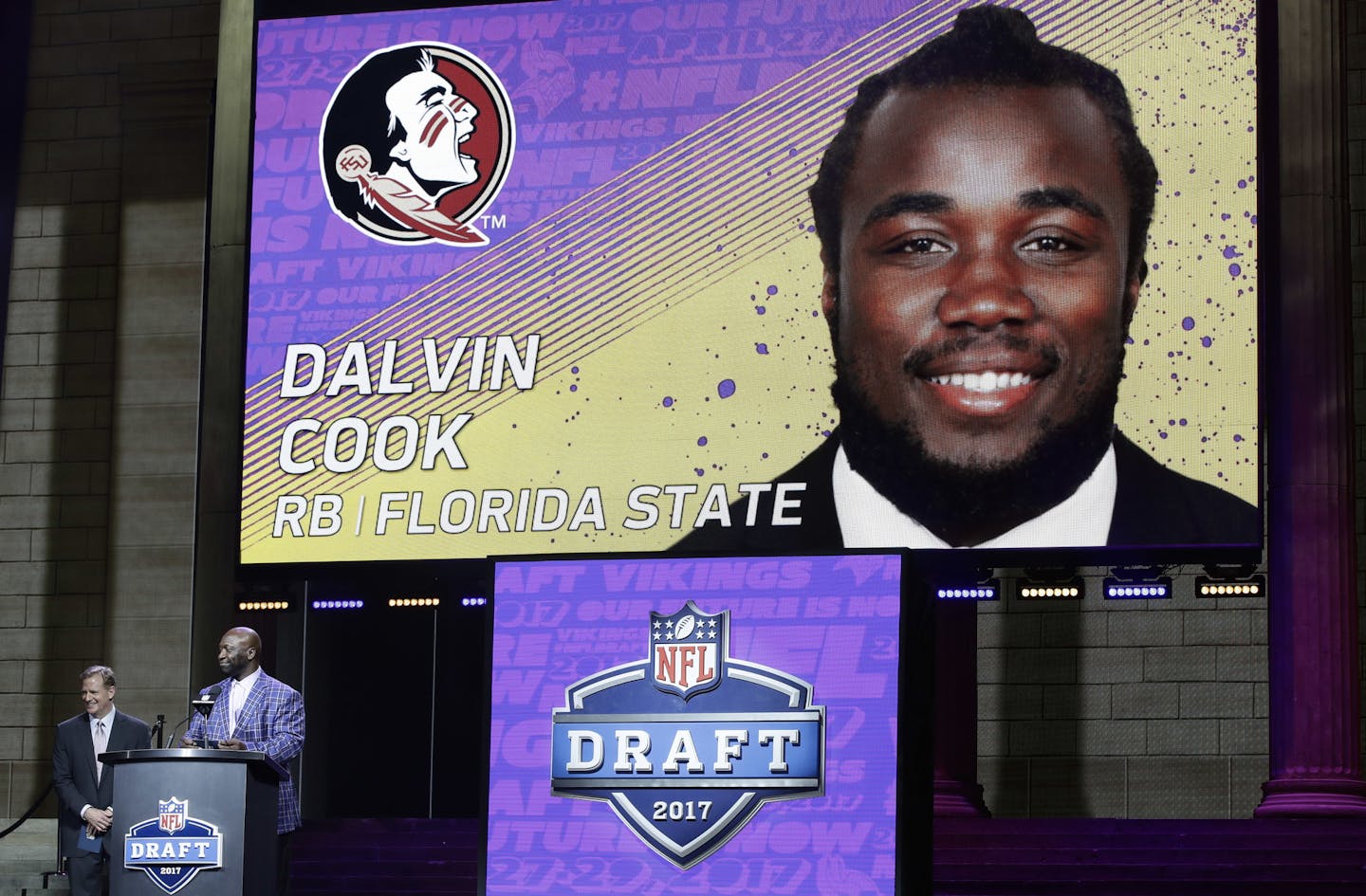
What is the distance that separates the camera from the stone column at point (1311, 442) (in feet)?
51.0

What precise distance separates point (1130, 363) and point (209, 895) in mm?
7777

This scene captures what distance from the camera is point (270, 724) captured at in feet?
35.6

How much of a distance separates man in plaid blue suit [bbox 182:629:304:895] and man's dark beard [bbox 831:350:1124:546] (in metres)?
5.66

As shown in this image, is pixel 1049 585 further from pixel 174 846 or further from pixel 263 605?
pixel 174 846

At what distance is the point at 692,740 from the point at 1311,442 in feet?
25.6

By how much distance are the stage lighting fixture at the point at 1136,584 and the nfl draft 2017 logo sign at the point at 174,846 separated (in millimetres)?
7204

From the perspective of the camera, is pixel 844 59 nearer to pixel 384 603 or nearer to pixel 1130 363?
pixel 1130 363

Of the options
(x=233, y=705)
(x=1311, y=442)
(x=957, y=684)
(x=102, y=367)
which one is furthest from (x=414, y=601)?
(x=1311, y=442)

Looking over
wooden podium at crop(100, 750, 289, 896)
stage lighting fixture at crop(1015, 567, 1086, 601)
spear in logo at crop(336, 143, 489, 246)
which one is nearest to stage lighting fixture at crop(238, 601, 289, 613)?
spear in logo at crop(336, 143, 489, 246)

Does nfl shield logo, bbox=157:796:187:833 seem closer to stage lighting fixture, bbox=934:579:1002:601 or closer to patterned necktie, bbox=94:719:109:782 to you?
patterned necktie, bbox=94:719:109:782

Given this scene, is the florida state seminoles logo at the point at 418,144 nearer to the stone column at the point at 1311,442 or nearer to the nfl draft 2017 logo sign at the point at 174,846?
the stone column at the point at 1311,442

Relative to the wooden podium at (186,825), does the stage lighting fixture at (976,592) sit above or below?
above

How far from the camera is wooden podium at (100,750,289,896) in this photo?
32.1ft

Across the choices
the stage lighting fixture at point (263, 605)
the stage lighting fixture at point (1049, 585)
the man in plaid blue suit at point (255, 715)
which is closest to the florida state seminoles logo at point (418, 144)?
the stage lighting fixture at point (263, 605)
